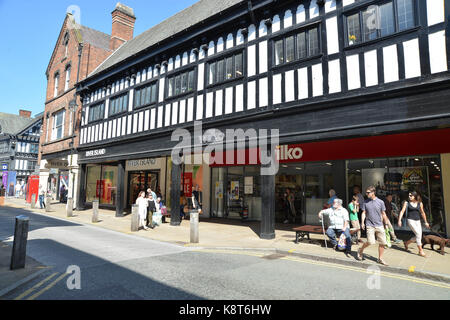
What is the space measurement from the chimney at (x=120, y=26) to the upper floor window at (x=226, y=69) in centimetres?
1570

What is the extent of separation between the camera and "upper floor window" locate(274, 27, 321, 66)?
352 inches

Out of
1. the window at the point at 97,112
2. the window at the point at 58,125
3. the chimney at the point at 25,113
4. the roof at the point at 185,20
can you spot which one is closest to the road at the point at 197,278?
the roof at the point at 185,20

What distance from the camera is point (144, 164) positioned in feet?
63.6

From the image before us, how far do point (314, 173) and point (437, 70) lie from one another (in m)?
6.51

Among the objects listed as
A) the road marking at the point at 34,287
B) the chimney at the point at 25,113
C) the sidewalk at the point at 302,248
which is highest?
the chimney at the point at 25,113

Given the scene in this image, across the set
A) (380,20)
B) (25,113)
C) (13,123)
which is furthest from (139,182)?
(25,113)

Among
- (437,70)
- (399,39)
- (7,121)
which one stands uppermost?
(7,121)

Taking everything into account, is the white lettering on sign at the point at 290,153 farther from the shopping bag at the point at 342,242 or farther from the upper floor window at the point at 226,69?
the shopping bag at the point at 342,242

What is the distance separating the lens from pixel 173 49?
13.1 metres

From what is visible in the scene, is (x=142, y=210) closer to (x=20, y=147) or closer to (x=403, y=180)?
(x=403, y=180)

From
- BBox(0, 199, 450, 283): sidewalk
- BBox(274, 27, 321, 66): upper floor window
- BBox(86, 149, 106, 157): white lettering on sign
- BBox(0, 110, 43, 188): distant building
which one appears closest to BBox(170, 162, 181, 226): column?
BBox(0, 199, 450, 283): sidewalk

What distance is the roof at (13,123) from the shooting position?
3880cm

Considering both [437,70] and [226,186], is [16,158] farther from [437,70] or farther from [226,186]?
[437,70]
